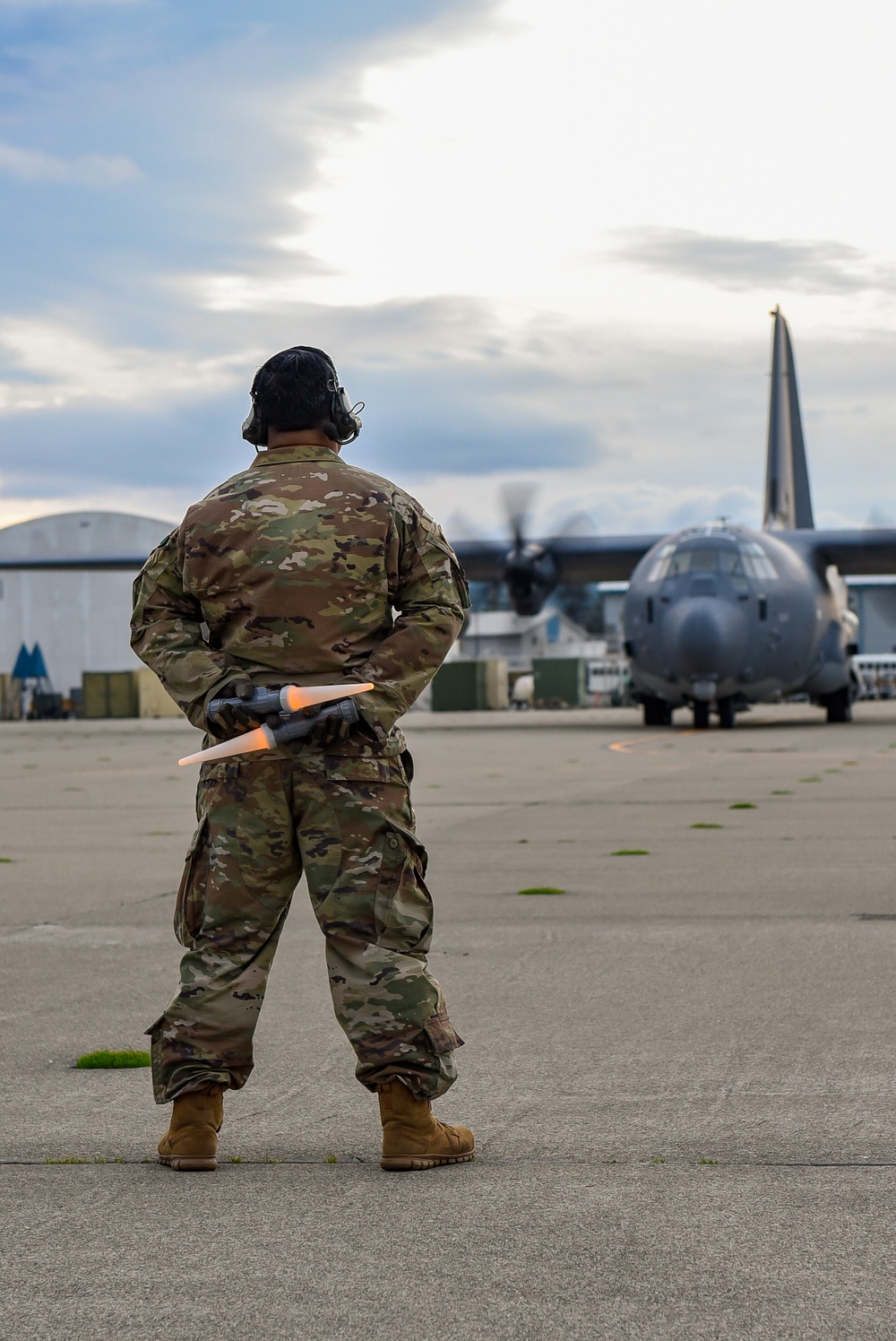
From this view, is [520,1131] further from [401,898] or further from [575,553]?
[575,553]

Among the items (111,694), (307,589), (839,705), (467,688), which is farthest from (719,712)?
(111,694)

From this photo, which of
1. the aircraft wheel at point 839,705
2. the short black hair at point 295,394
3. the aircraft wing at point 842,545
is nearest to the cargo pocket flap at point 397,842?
the short black hair at point 295,394

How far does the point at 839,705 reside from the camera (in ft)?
109

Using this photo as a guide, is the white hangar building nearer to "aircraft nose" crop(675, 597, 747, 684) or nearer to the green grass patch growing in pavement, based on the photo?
"aircraft nose" crop(675, 597, 747, 684)

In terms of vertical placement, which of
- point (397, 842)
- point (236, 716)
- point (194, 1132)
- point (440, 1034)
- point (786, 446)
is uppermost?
point (786, 446)

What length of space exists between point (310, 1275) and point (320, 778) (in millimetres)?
1163

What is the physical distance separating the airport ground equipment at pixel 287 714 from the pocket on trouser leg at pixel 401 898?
290mm

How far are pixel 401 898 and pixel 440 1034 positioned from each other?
12.8 inches

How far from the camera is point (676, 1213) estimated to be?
324cm

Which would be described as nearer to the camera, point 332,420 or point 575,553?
point 332,420

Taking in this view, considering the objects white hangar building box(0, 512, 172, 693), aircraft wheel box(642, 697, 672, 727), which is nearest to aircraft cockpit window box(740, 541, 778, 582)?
aircraft wheel box(642, 697, 672, 727)

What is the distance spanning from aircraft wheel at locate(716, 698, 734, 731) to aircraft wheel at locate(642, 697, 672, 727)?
1749mm

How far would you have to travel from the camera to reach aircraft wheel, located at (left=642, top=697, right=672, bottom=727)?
1254 inches

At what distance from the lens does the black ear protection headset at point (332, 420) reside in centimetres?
402
